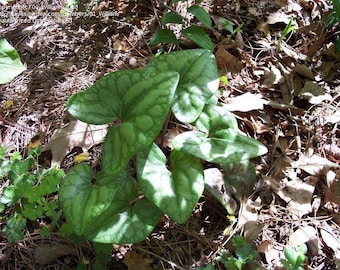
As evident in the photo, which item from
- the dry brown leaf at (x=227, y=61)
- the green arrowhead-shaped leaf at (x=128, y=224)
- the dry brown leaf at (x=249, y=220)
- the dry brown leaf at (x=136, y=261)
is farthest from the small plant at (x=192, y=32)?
the dry brown leaf at (x=136, y=261)

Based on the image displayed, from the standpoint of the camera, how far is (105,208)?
3.93 feet

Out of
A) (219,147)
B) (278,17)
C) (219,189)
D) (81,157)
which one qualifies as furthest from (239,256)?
(278,17)

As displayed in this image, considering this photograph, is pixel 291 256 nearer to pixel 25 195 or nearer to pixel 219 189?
pixel 219 189

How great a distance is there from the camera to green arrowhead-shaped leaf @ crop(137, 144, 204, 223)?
124 centimetres

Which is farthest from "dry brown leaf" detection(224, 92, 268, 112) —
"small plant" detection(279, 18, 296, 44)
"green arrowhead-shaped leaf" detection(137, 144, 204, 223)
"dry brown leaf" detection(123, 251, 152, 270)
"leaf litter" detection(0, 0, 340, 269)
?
"dry brown leaf" detection(123, 251, 152, 270)

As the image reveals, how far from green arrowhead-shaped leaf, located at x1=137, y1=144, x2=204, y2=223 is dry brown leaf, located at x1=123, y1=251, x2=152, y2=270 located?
27 cm

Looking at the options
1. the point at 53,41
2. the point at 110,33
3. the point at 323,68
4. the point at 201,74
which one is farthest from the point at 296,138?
the point at 53,41

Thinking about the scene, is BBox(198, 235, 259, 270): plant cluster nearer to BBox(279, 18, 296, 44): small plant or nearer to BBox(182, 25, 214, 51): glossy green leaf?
BBox(182, 25, 214, 51): glossy green leaf

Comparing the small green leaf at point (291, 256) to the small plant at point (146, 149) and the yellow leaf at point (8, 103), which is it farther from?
the yellow leaf at point (8, 103)

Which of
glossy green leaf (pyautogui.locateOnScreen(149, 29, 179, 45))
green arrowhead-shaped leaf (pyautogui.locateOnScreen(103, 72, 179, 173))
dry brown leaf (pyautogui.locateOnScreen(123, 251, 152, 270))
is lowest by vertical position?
dry brown leaf (pyautogui.locateOnScreen(123, 251, 152, 270))

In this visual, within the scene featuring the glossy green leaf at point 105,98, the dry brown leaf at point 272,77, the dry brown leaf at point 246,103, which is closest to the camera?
the glossy green leaf at point 105,98

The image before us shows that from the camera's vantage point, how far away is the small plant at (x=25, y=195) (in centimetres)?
139

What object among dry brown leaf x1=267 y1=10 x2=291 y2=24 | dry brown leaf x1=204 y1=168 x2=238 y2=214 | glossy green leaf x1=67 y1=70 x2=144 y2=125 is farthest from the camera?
dry brown leaf x1=267 y1=10 x2=291 y2=24

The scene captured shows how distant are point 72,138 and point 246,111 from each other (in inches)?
28.5
